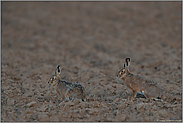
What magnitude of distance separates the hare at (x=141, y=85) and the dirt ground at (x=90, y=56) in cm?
15

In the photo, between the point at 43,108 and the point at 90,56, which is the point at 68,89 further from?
the point at 90,56

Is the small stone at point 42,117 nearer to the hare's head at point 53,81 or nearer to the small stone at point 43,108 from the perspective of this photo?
the small stone at point 43,108

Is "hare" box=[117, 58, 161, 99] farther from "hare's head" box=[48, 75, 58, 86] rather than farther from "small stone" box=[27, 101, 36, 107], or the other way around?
"small stone" box=[27, 101, 36, 107]

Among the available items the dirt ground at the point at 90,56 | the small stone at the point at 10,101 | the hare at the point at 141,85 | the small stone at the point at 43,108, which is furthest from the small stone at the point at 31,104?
the hare at the point at 141,85

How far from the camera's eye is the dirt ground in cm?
432

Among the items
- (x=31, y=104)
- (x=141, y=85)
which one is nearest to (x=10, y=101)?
(x=31, y=104)

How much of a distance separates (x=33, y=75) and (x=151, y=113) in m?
3.33

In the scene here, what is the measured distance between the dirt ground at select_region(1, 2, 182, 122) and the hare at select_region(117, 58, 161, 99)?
0.49 feet

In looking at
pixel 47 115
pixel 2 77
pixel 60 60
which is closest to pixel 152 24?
pixel 60 60

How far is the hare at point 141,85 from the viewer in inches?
181

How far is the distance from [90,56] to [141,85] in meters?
3.34

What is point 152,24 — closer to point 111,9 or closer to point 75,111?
point 111,9

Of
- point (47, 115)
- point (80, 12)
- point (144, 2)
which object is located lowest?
point (47, 115)

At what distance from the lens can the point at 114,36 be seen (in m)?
9.70
